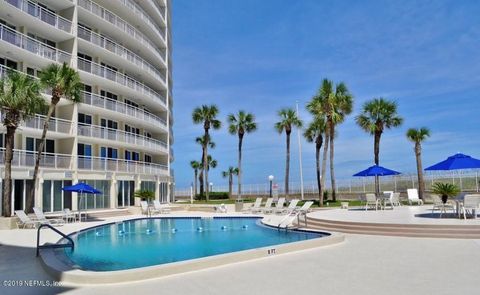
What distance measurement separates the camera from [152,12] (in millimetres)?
44438

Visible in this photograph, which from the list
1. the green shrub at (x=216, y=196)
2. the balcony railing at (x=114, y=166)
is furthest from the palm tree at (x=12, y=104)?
the green shrub at (x=216, y=196)

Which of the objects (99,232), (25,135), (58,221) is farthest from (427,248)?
(25,135)

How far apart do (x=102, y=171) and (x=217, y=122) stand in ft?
66.3

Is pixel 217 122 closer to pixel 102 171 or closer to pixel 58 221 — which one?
pixel 102 171

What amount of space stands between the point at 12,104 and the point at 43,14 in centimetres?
1244

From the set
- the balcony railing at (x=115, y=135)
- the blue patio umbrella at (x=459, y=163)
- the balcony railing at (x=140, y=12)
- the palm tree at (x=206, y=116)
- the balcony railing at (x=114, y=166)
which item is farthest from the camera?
the palm tree at (x=206, y=116)

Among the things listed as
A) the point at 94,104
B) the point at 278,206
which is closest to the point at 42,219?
the point at 278,206

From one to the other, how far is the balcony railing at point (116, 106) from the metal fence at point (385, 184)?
1423 centimetres

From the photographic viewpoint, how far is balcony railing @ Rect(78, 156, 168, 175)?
1260 inches

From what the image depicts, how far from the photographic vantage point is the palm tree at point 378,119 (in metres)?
36.8

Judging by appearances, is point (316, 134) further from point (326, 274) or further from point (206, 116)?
point (326, 274)

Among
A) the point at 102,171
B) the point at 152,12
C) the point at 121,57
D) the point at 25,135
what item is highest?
the point at 152,12

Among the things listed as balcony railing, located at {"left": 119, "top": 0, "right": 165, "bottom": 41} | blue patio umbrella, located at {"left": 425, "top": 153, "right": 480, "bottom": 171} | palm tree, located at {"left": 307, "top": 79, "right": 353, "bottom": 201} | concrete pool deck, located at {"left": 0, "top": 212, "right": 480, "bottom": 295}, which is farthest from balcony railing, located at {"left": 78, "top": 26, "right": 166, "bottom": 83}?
blue patio umbrella, located at {"left": 425, "top": 153, "right": 480, "bottom": 171}

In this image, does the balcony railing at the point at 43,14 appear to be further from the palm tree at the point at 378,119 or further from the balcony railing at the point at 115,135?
the palm tree at the point at 378,119
